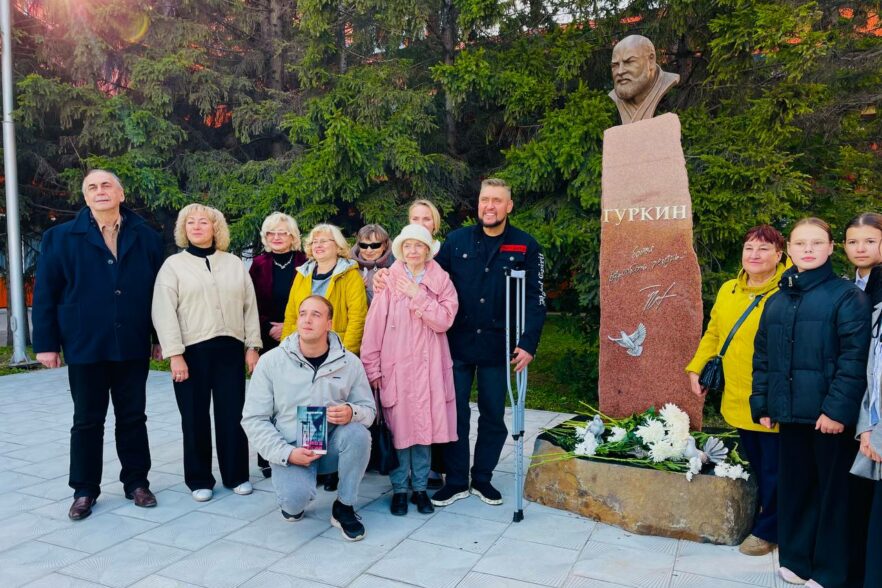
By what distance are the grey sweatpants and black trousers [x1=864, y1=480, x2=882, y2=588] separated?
2348mm

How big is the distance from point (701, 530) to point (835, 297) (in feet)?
4.72

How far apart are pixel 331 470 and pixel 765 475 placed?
7.71 ft

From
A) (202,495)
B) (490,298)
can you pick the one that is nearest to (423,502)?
(490,298)

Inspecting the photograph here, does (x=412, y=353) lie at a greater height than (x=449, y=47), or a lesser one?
lesser

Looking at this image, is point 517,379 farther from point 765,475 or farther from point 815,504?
point 815,504

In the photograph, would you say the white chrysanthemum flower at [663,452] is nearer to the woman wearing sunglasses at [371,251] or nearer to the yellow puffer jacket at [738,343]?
the yellow puffer jacket at [738,343]

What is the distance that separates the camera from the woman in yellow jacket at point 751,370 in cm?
322

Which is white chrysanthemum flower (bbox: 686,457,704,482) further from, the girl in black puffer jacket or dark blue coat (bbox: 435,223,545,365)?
dark blue coat (bbox: 435,223,545,365)

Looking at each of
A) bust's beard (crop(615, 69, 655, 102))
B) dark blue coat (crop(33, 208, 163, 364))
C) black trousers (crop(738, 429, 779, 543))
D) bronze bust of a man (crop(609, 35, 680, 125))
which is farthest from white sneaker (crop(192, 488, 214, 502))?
bust's beard (crop(615, 69, 655, 102))

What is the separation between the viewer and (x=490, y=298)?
Answer: 3.79 metres

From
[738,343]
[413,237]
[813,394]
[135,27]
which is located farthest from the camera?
[135,27]

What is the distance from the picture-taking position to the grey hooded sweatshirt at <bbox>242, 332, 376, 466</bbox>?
3418mm
